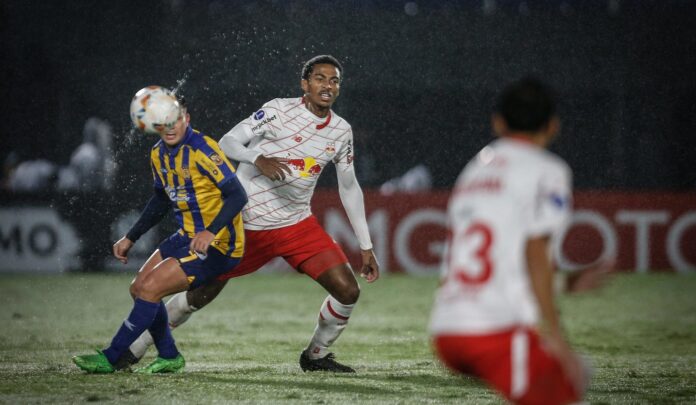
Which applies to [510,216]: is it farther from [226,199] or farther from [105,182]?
[105,182]

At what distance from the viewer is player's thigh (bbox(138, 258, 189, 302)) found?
21.2ft

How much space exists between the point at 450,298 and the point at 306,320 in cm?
715

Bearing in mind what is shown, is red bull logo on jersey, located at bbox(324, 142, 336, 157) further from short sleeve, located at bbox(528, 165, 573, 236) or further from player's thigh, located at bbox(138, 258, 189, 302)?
short sleeve, located at bbox(528, 165, 573, 236)

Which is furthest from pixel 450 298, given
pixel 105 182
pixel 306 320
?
pixel 105 182

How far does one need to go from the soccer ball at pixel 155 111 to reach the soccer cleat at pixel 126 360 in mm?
1421

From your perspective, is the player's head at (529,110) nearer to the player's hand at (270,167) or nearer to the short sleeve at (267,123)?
the player's hand at (270,167)

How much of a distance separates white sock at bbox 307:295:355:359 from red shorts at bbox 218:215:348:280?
0.23 m

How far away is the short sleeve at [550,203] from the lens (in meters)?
3.58

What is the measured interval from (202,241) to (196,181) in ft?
1.65

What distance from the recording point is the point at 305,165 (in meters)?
7.29

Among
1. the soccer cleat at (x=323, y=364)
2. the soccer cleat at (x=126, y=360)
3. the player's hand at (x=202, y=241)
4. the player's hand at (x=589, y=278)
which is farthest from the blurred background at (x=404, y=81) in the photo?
the player's hand at (x=589, y=278)

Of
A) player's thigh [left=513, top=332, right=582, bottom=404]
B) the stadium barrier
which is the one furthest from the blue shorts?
the stadium barrier

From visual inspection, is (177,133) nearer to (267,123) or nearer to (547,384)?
(267,123)

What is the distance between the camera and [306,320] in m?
10.8
